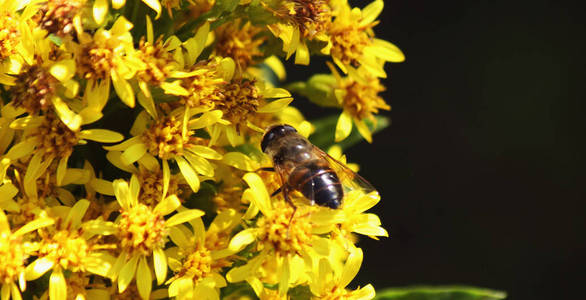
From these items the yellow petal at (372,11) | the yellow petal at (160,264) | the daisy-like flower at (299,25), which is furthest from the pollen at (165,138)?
the yellow petal at (372,11)

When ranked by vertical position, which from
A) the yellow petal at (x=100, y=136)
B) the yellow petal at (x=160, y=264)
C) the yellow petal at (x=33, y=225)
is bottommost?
the yellow petal at (x=160, y=264)

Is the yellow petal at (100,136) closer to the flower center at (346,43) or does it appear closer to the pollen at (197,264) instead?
the pollen at (197,264)

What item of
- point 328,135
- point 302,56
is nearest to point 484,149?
point 328,135

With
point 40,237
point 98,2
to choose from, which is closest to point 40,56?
point 98,2

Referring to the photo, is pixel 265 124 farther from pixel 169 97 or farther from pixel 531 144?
pixel 531 144

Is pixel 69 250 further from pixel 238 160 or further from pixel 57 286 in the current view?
pixel 238 160

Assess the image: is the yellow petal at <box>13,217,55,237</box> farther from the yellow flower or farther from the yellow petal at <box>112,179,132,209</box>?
the yellow flower
